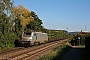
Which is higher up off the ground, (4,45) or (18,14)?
(18,14)

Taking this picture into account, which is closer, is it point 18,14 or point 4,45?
point 4,45

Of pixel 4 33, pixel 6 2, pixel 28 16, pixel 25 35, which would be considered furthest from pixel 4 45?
pixel 28 16

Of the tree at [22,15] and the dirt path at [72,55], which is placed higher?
the tree at [22,15]

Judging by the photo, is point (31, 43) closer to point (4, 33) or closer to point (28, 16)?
point (4, 33)

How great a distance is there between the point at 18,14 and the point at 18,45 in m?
33.5

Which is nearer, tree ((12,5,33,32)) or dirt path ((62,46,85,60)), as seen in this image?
dirt path ((62,46,85,60))

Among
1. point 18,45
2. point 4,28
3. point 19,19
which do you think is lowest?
point 18,45

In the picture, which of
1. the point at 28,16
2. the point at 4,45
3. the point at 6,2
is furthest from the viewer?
the point at 28,16

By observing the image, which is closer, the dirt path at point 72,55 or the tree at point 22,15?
the dirt path at point 72,55

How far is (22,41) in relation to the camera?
127ft

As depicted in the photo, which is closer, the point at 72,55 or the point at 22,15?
the point at 72,55

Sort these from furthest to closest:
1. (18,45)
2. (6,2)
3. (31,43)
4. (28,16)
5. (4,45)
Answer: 1. (28,16)
2. (6,2)
3. (18,45)
4. (31,43)
5. (4,45)

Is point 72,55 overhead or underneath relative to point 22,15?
underneath

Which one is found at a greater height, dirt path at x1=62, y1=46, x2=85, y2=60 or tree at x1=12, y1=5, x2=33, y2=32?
tree at x1=12, y1=5, x2=33, y2=32
